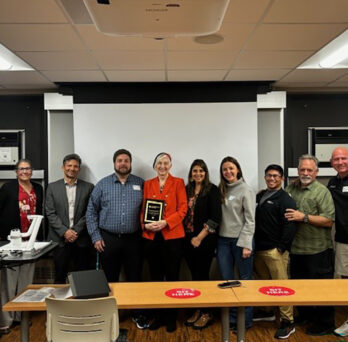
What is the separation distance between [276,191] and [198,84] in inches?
68.0

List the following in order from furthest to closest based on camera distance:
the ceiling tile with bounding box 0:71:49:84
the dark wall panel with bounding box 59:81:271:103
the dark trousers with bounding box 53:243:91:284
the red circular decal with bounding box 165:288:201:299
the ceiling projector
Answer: the dark wall panel with bounding box 59:81:271:103
the ceiling tile with bounding box 0:71:49:84
the dark trousers with bounding box 53:243:91:284
the red circular decal with bounding box 165:288:201:299
the ceiling projector

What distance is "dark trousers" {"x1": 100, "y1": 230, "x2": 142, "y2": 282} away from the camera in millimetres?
3600

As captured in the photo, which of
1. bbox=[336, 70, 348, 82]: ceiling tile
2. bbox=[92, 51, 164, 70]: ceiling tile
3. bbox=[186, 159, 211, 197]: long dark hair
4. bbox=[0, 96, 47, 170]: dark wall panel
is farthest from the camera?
bbox=[0, 96, 47, 170]: dark wall panel

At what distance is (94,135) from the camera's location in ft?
14.2

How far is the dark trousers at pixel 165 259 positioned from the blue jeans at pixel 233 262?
1.39 feet

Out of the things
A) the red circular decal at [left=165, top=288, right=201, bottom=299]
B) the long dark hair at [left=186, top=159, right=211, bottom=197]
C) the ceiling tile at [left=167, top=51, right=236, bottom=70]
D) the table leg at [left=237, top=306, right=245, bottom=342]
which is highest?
the ceiling tile at [left=167, top=51, right=236, bottom=70]

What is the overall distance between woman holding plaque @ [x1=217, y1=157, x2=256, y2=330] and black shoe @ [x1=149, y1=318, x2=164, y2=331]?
717mm

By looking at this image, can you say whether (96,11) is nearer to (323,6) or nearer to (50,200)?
(323,6)

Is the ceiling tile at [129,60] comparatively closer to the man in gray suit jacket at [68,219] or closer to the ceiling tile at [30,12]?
the ceiling tile at [30,12]

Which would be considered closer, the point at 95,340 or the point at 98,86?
the point at 95,340

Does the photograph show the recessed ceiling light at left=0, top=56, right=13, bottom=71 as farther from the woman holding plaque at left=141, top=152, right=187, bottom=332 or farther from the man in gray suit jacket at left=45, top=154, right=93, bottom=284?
the woman holding plaque at left=141, top=152, right=187, bottom=332

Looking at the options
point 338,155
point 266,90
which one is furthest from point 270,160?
point 338,155

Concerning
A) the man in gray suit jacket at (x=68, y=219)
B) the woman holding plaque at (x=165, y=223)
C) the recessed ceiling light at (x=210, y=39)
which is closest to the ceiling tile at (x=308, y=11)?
the recessed ceiling light at (x=210, y=39)

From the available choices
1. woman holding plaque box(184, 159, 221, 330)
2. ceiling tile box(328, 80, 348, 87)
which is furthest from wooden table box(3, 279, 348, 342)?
ceiling tile box(328, 80, 348, 87)
